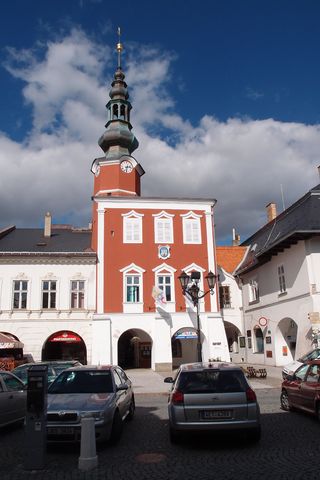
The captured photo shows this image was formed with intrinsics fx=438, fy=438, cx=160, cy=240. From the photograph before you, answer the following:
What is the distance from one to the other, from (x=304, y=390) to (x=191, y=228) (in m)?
22.3

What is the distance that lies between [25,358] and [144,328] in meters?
7.95

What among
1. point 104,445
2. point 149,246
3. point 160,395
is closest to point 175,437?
point 104,445

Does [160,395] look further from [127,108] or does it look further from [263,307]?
[127,108]

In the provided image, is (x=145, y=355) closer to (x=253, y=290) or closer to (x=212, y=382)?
(x=253, y=290)

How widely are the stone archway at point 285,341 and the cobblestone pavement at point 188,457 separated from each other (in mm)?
17532

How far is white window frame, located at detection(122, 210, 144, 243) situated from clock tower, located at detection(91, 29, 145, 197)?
175 inches

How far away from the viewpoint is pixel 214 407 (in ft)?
26.4

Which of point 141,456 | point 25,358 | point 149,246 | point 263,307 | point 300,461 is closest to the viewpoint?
point 300,461

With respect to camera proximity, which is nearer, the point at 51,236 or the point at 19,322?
the point at 19,322

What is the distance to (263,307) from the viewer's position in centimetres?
2991

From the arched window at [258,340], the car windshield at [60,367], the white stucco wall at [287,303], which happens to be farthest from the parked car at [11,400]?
the arched window at [258,340]

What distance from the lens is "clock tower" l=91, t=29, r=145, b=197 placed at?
36688mm

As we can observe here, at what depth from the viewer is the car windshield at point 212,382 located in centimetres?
834

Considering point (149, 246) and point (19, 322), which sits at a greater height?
point (149, 246)
